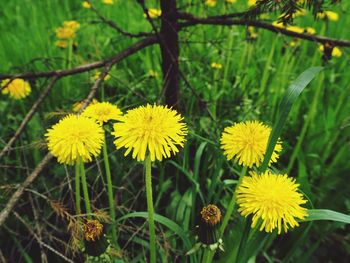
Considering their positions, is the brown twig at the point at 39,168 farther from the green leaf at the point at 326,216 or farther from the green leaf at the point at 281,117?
the green leaf at the point at 326,216

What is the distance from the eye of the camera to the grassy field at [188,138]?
1262mm

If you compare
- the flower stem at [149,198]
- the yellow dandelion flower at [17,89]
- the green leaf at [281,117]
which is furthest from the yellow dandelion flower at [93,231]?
the yellow dandelion flower at [17,89]

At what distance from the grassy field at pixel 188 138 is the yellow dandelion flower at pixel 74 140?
0.18 metres

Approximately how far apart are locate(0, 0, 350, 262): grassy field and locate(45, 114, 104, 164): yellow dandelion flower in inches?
7.0

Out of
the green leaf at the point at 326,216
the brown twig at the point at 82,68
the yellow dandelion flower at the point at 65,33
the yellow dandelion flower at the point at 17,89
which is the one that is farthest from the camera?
the yellow dandelion flower at the point at 65,33

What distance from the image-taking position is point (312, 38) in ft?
4.39

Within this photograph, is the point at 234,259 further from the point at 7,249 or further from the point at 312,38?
the point at 7,249

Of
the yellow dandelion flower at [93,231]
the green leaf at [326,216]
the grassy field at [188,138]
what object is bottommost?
the grassy field at [188,138]

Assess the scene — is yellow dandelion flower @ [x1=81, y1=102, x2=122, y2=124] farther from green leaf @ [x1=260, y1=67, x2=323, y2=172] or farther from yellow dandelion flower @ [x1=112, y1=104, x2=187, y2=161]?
green leaf @ [x1=260, y1=67, x2=323, y2=172]

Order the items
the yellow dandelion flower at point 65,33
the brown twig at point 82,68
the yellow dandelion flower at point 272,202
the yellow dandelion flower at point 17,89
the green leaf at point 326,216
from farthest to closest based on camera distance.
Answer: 1. the yellow dandelion flower at point 65,33
2. the yellow dandelion flower at point 17,89
3. the brown twig at point 82,68
4. the green leaf at point 326,216
5. the yellow dandelion flower at point 272,202

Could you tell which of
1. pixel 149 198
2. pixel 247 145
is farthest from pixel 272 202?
pixel 149 198

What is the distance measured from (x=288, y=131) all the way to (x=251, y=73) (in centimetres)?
33

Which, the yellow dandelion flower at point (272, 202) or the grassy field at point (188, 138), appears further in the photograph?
the grassy field at point (188, 138)

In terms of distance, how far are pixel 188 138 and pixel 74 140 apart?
486 mm
